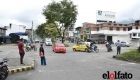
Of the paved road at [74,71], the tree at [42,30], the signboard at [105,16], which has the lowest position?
the paved road at [74,71]

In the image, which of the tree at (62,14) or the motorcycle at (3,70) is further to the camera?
the tree at (62,14)

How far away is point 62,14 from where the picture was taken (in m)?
106

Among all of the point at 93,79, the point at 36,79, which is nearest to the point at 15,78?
the point at 36,79

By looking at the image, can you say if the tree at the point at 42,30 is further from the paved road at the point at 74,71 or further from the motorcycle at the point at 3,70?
the motorcycle at the point at 3,70

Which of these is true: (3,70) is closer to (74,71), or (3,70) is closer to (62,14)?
(74,71)

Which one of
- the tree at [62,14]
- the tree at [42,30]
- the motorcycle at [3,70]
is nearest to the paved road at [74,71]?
the motorcycle at [3,70]

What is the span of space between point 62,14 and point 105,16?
1485 centimetres

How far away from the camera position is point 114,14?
384ft

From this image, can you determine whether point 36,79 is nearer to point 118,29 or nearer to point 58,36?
point 58,36

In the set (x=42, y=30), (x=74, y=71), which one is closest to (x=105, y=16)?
(x=42, y=30)

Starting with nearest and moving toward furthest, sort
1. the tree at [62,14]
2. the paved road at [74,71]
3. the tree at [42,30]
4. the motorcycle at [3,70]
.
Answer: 1. the motorcycle at [3,70]
2. the paved road at [74,71]
3. the tree at [62,14]
4. the tree at [42,30]

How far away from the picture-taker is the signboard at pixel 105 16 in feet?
364

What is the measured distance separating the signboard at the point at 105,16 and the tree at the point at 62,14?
7.60 m

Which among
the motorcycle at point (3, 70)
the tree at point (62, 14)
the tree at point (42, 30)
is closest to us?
the motorcycle at point (3, 70)
